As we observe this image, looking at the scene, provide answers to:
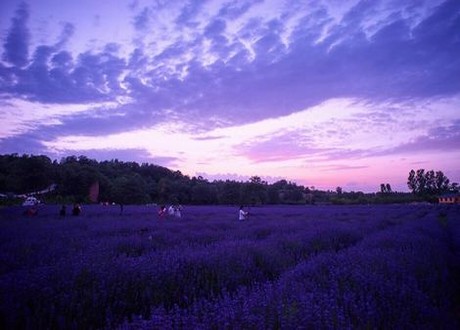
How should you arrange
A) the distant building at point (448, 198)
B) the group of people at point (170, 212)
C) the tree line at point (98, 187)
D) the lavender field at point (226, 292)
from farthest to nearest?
the distant building at point (448, 198)
the tree line at point (98, 187)
the group of people at point (170, 212)
the lavender field at point (226, 292)

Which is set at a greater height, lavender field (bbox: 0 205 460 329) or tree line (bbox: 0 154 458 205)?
tree line (bbox: 0 154 458 205)

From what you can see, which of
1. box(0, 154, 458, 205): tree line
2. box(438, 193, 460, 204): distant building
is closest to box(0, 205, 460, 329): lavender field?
box(0, 154, 458, 205): tree line

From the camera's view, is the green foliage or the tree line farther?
the green foliage

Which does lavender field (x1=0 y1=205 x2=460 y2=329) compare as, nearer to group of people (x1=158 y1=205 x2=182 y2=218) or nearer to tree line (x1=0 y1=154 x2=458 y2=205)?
group of people (x1=158 y1=205 x2=182 y2=218)

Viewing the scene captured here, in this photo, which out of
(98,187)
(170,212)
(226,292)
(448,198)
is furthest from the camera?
(448,198)

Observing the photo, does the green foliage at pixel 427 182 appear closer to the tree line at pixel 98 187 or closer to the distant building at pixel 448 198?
the distant building at pixel 448 198

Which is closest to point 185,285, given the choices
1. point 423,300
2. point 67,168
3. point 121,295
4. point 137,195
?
point 121,295

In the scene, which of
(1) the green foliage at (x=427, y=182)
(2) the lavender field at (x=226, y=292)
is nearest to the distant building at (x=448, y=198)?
(1) the green foliage at (x=427, y=182)

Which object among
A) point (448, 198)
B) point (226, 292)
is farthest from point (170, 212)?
point (448, 198)

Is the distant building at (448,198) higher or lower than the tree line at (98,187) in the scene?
lower

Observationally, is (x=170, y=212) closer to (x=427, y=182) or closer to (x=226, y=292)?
(x=226, y=292)

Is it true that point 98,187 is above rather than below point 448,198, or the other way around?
above

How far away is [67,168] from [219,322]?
5281 cm

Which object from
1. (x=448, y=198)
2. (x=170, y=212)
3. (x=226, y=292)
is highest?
(x=170, y=212)
